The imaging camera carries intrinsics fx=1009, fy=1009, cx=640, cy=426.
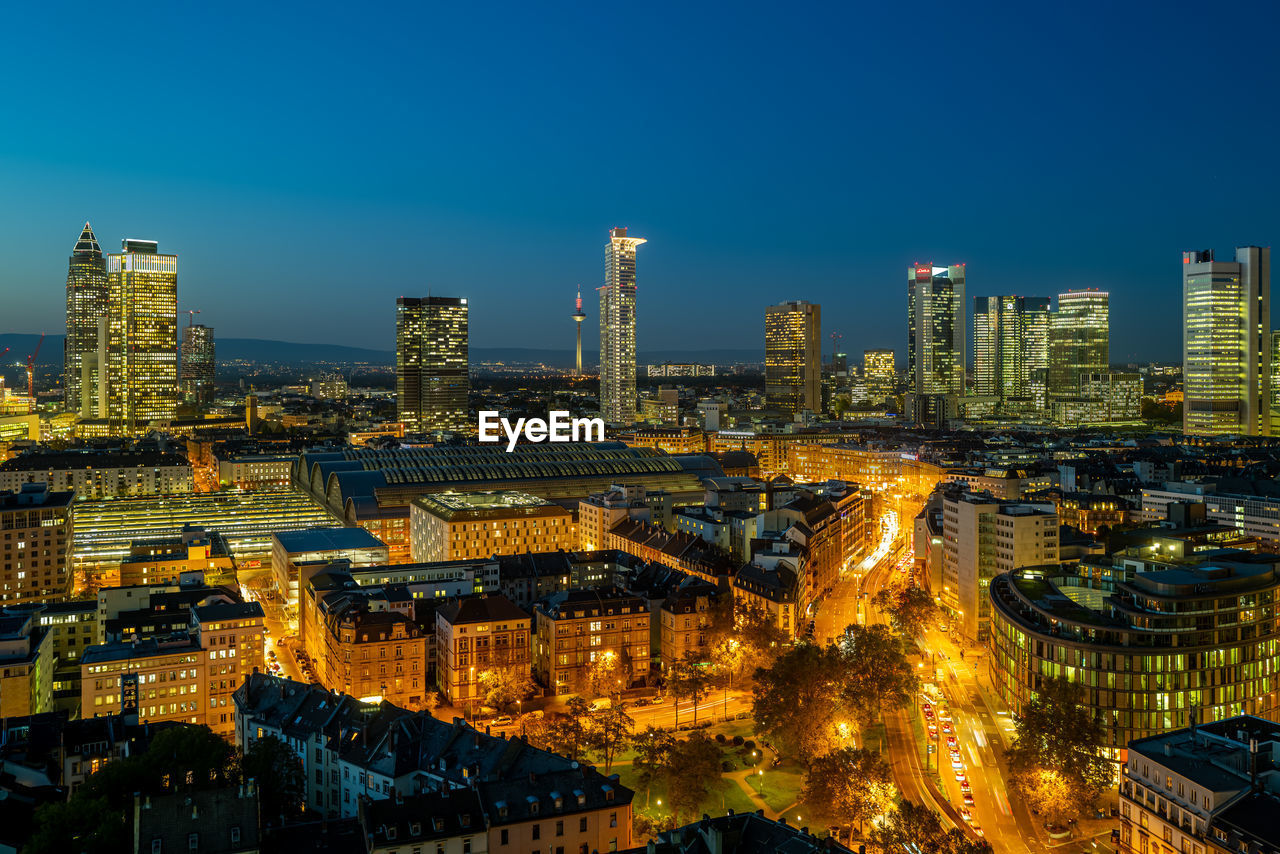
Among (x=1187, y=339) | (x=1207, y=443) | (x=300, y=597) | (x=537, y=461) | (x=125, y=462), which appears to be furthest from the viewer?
(x=1187, y=339)

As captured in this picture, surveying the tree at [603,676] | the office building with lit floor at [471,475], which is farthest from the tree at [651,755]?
the office building with lit floor at [471,475]

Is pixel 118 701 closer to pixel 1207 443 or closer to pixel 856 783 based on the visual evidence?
pixel 856 783

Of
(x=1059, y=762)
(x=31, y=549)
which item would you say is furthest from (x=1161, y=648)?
(x=31, y=549)

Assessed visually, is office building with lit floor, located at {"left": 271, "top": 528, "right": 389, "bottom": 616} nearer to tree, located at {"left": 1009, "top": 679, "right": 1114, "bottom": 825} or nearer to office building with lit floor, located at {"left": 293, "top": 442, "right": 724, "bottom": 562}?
office building with lit floor, located at {"left": 293, "top": 442, "right": 724, "bottom": 562}

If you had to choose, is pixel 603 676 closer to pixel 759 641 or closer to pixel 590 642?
pixel 590 642

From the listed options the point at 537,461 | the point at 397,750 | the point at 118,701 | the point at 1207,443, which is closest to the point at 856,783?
the point at 397,750

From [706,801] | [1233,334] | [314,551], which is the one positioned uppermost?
[1233,334]

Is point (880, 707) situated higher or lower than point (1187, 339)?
lower
